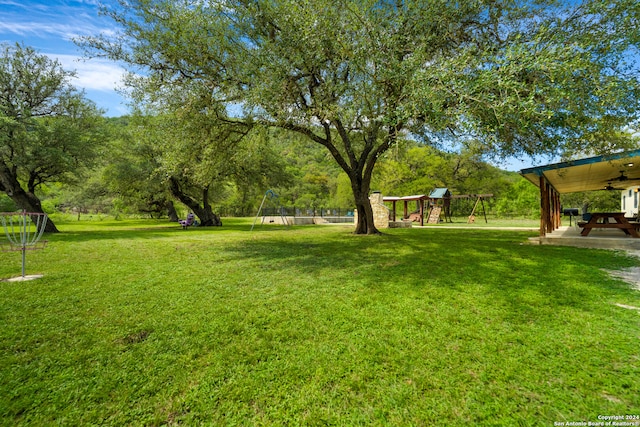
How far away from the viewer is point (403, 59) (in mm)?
6992

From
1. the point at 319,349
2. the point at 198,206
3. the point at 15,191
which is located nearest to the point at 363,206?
the point at 319,349

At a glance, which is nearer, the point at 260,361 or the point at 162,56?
the point at 260,361

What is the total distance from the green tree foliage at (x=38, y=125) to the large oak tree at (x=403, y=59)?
23.7 feet

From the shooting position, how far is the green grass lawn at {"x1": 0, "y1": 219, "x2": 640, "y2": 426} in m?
1.81

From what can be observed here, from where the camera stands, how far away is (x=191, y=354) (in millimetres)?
2441

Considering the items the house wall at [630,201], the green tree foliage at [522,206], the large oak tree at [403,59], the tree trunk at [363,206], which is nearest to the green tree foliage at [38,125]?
the large oak tree at [403,59]

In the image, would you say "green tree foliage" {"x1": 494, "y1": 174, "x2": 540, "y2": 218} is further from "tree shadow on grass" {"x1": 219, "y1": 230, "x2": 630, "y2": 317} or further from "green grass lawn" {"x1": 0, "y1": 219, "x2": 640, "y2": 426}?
"green grass lawn" {"x1": 0, "y1": 219, "x2": 640, "y2": 426}

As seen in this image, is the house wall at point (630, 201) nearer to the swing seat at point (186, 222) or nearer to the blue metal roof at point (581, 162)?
the blue metal roof at point (581, 162)

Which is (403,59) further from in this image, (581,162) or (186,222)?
(186,222)

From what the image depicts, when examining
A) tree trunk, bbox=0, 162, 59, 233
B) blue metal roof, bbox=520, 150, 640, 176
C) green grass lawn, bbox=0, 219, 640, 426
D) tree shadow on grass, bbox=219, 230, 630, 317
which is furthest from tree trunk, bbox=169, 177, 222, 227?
blue metal roof, bbox=520, 150, 640, 176

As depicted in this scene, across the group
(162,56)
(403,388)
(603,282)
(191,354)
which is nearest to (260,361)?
(191,354)

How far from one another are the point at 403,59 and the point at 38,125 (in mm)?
15135

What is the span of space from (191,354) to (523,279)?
4.99 metres

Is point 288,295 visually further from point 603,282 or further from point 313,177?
point 313,177
